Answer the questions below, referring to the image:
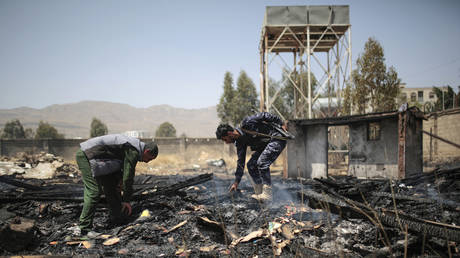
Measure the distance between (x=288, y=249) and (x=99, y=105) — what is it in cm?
15707

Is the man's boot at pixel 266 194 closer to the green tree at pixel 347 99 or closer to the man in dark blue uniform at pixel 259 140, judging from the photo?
the man in dark blue uniform at pixel 259 140

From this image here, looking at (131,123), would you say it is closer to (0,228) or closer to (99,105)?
(99,105)

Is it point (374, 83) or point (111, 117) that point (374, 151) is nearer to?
point (374, 83)

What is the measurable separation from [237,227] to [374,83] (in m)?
13.4

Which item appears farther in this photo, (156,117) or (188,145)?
(156,117)

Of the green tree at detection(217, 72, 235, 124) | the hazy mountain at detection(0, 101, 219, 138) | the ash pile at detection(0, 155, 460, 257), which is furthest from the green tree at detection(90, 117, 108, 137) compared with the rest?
the hazy mountain at detection(0, 101, 219, 138)

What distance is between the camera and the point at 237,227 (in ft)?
12.4

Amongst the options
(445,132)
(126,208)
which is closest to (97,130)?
(126,208)

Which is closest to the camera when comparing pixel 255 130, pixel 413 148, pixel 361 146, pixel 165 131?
pixel 255 130

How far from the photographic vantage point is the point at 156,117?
134875mm

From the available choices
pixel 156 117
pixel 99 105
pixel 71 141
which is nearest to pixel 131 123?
pixel 156 117

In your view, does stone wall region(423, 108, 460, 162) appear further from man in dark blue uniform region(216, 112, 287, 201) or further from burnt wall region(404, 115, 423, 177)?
man in dark blue uniform region(216, 112, 287, 201)

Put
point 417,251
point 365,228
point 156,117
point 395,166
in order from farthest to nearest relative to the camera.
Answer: point 156,117 < point 395,166 < point 365,228 < point 417,251

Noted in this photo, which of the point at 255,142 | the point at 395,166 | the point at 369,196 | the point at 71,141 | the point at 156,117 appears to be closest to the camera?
the point at 369,196
